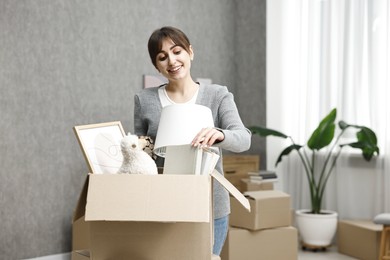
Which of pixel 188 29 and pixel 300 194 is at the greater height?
pixel 188 29

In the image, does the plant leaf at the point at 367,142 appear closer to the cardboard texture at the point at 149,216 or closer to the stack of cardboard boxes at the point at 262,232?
the stack of cardboard boxes at the point at 262,232

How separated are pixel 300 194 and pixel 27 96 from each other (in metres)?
2.31

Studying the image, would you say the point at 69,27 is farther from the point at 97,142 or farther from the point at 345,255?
the point at 345,255

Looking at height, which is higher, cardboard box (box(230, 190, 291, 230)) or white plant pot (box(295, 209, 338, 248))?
cardboard box (box(230, 190, 291, 230))

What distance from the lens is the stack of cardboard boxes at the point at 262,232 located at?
3.39 m

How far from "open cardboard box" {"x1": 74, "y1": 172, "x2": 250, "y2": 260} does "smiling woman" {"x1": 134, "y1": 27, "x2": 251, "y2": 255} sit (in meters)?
0.27

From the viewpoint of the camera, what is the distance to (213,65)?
4.64m

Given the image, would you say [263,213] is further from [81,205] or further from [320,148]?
[81,205]

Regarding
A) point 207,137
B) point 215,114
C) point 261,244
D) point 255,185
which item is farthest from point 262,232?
point 207,137

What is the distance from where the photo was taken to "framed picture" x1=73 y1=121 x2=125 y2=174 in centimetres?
146

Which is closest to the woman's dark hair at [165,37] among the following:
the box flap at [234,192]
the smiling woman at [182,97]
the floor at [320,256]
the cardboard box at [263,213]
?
the smiling woman at [182,97]

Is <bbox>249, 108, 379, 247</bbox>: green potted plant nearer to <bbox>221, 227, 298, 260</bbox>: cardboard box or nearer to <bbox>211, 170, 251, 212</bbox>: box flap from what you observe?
<bbox>221, 227, 298, 260</bbox>: cardboard box

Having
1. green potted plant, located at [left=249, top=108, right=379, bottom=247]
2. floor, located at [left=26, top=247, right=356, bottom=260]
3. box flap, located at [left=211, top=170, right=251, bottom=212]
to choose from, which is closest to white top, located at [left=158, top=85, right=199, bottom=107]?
box flap, located at [left=211, top=170, right=251, bottom=212]

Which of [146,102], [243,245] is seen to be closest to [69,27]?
[243,245]
